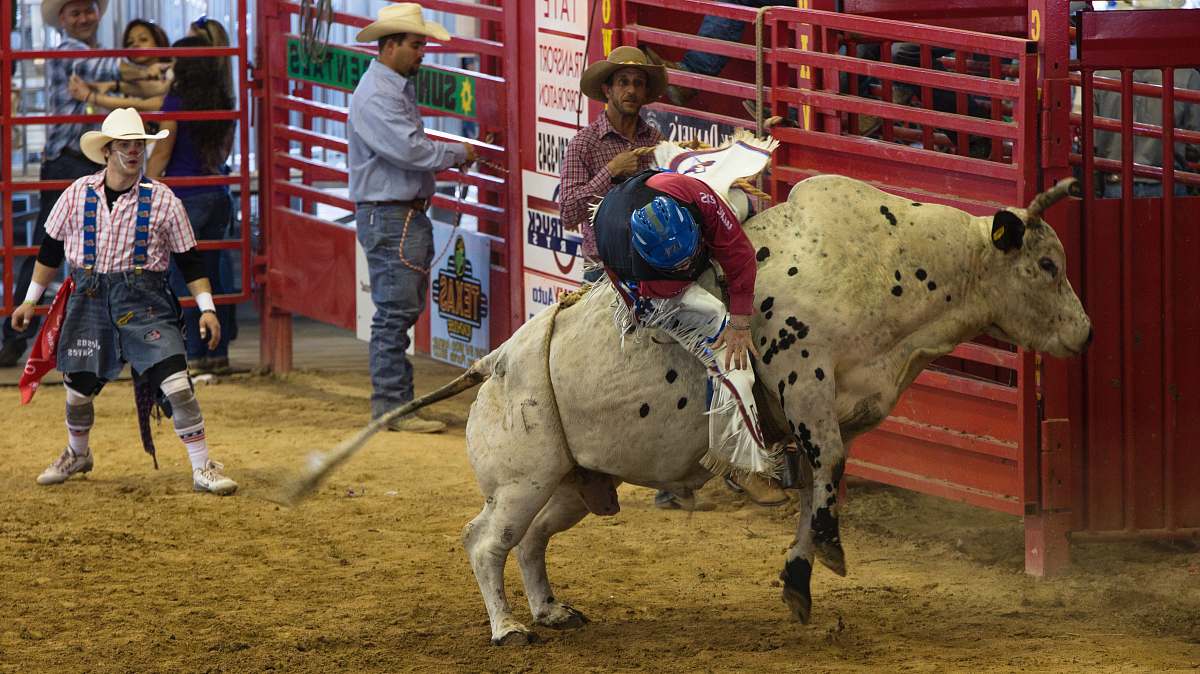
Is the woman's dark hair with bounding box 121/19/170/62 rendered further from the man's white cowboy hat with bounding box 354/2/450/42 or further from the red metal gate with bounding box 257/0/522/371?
the man's white cowboy hat with bounding box 354/2/450/42

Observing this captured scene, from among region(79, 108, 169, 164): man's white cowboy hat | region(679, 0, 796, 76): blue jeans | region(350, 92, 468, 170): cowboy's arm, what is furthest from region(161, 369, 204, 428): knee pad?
region(679, 0, 796, 76): blue jeans

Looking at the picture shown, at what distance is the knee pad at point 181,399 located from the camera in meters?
8.16

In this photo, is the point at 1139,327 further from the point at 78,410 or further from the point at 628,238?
the point at 78,410

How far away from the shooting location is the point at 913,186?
6660mm

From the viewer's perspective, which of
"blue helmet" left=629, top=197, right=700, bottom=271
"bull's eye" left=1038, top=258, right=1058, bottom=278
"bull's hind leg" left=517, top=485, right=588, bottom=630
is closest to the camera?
"blue helmet" left=629, top=197, right=700, bottom=271

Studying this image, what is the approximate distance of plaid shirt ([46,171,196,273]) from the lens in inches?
317

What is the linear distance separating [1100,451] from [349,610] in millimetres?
2931

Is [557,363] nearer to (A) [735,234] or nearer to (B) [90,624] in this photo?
(A) [735,234]

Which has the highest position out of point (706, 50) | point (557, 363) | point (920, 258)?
point (706, 50)

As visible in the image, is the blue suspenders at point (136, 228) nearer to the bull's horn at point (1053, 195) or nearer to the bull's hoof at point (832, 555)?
the bull's hoof at point (832, 555)

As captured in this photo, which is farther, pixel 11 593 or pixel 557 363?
pixel 11 593

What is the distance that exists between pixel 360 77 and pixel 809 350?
6.20m

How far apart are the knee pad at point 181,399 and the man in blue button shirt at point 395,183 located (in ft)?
5.35

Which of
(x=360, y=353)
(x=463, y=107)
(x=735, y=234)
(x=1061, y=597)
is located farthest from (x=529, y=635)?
(x=360, y=353)
